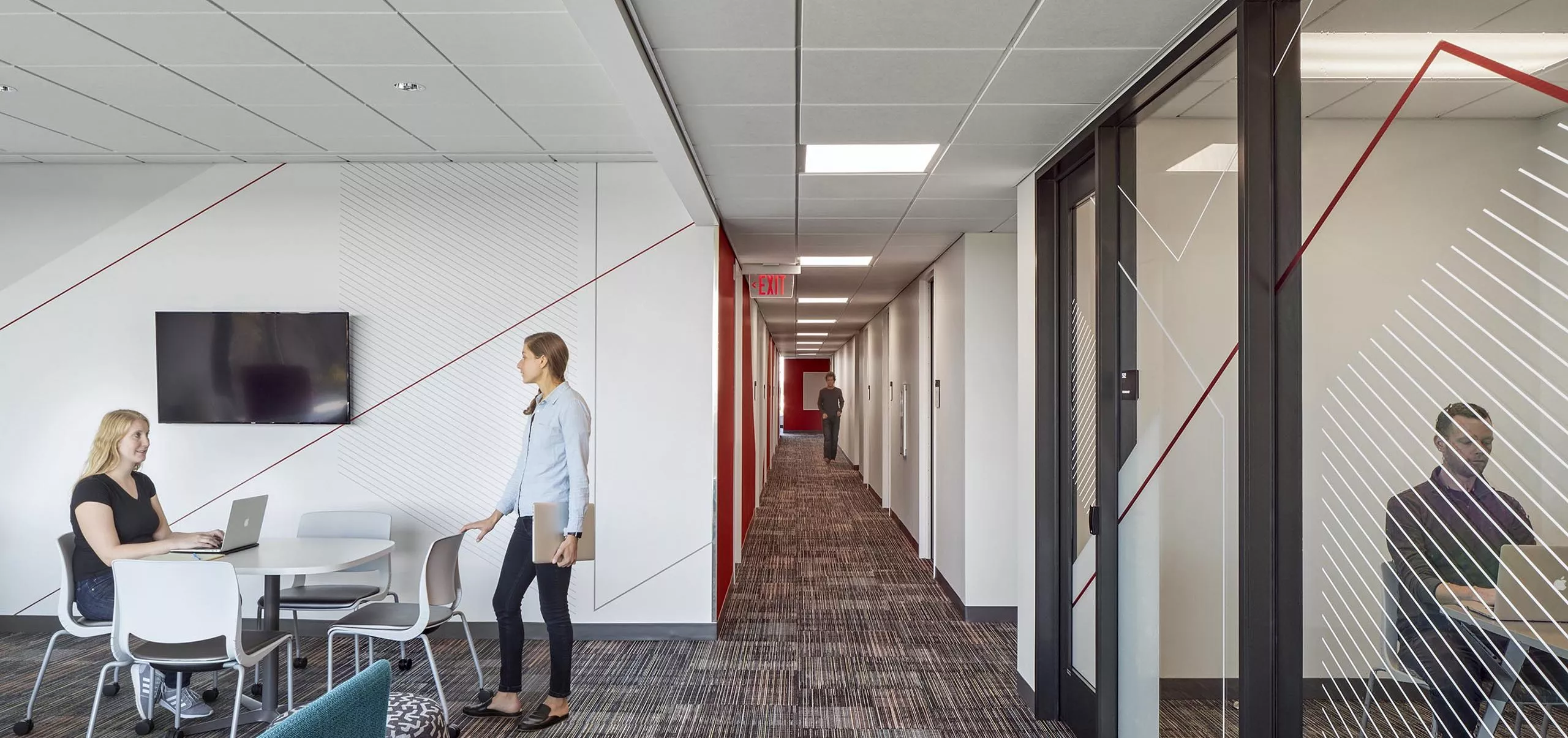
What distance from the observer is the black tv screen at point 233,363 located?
450 cm

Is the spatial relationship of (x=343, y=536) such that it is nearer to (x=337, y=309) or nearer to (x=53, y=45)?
(x=337, y=309)

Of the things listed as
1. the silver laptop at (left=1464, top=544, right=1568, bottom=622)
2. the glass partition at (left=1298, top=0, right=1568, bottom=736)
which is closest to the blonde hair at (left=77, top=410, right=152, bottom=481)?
the glass partition at (left=1298, top=0, right=1568, bottom=736)

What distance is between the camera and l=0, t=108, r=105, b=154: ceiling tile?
3.95m

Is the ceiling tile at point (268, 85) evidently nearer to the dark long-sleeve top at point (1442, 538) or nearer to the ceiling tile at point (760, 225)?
the ceiling tile at point (760, 225)

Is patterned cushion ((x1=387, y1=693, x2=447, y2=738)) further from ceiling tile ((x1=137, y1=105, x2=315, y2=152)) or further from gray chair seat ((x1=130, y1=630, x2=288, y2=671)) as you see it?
ceiling tile ((x1=137, y1=105, x2=315, y2=152))

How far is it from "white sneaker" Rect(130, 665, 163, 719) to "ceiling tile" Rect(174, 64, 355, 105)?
7.35ft

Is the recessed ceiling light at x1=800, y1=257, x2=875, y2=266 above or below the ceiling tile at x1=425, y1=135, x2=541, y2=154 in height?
below

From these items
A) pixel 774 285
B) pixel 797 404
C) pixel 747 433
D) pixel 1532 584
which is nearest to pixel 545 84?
pixel 1532 584

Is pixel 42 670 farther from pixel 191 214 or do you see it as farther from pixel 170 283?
pixel 191 214

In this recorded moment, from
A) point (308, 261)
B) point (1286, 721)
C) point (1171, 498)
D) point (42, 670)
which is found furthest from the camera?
point (308, 261)

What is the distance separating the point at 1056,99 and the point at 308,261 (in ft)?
12.8

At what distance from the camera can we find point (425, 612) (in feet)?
10.9

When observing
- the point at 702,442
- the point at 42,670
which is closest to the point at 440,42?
the point at 702,442

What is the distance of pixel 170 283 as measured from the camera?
4.59 m
